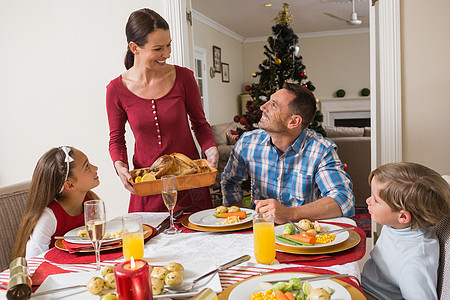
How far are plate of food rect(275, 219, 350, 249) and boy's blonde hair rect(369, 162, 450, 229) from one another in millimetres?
179

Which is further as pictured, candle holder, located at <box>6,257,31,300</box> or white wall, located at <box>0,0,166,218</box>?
white wall, located at <box>0,0,166,218</box>

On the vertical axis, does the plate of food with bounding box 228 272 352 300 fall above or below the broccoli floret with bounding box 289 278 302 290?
below

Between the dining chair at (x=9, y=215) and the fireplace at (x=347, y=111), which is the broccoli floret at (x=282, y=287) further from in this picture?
the fireplace at (x=347, y=111)

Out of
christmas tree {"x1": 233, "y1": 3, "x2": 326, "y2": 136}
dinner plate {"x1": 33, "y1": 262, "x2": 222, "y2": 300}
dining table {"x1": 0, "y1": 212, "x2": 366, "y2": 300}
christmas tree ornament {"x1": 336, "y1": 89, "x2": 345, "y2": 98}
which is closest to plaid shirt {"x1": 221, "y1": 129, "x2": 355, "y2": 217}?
dining table {"x1": 0, "y1": 212, "x2": 366, "y2": 300}

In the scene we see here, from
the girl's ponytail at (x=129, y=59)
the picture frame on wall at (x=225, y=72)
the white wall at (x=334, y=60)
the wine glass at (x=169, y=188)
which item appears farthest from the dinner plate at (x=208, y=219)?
the white wall at (x=334, y=60)

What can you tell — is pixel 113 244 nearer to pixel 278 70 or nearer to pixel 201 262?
pixel 201 262

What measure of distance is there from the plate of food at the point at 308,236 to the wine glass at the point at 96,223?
49 cm

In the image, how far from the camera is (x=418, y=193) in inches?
44.9

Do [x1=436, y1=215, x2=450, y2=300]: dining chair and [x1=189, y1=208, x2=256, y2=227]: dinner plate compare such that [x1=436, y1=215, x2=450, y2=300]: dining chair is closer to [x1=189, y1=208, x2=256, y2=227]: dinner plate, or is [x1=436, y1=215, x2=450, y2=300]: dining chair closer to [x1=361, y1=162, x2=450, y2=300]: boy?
[x1=361, y1=162, x2=450, y2=300]: boy

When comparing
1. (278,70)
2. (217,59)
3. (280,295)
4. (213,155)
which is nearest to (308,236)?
(280,295)

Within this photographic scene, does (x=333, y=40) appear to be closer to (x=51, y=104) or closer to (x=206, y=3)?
(x=206, y=3)

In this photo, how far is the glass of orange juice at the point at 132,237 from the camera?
44.0 inches

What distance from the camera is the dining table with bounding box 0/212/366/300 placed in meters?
0.97

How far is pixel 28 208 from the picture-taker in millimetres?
1580
